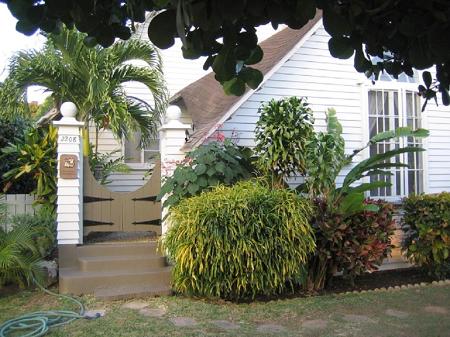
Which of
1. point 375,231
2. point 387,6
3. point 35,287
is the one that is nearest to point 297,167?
point 375,231

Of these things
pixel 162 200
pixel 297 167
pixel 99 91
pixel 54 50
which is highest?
pixel 54 50

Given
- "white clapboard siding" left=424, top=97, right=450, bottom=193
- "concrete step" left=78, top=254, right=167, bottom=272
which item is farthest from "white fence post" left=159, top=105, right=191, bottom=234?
"white clapboard siding" left=424, top=97, right=450, bottom=193

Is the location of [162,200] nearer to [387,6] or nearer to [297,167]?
[297,167]

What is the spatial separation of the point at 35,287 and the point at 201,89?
575 cm

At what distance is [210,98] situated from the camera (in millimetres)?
10156

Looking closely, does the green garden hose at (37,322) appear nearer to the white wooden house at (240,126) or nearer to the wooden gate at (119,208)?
the white wooden house at (240,126)

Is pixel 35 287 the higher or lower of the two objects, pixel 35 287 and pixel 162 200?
the lower

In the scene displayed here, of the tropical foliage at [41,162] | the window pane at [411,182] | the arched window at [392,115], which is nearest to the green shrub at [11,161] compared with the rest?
the tropical foliage at [41,162]

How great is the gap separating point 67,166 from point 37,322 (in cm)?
282

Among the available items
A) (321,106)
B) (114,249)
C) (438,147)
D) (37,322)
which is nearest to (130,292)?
(114,249)

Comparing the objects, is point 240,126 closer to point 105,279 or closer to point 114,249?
point 114,249

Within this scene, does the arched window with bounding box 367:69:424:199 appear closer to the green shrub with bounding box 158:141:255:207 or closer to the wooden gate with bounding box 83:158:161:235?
the green shrub with bounding box 158:141:255:207

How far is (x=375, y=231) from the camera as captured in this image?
7789mm

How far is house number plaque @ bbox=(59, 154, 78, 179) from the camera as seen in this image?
7.97 m
